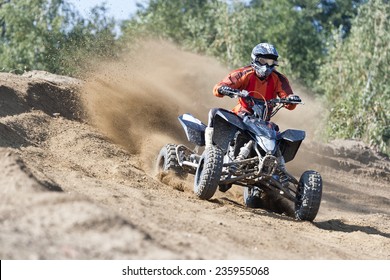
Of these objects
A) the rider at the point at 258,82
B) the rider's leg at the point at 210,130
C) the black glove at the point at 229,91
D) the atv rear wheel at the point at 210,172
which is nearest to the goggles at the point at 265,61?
the rider at the point at 258,82

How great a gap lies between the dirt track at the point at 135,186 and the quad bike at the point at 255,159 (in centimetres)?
30

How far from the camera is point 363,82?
27094 millimetres

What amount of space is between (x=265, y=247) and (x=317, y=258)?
1.57 feet

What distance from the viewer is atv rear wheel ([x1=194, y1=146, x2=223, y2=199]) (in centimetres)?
954

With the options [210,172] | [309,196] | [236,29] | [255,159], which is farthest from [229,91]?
[236,29]

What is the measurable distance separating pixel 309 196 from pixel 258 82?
1.88 meters

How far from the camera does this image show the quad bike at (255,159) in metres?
9.66

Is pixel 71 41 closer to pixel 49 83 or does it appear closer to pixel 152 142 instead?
pixel 49 83

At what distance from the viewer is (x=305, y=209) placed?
9750 millimetres

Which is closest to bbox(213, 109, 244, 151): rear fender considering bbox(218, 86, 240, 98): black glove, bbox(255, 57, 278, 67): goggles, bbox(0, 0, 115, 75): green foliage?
bbox(218, 86, 240, 98): black glove

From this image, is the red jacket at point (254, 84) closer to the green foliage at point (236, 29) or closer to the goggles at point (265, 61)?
the goggles at point (265, 61)

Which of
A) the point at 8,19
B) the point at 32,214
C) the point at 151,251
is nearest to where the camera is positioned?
the point at 151,251

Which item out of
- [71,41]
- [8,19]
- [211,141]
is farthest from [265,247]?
[8,19]

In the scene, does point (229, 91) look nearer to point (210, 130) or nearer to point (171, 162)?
point (210, 130)
